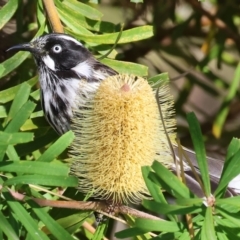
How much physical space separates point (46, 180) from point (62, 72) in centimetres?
108

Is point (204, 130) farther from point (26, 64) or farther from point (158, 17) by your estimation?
point (26, 64)

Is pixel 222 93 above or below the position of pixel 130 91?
above

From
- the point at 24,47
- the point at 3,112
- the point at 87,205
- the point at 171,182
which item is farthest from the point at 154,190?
the point at 24,47

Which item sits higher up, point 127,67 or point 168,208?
point 127,67

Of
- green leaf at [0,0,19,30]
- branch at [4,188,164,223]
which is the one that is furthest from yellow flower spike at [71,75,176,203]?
green leaf at [0,0,19,30]

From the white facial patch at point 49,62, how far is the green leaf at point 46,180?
39.3 inches

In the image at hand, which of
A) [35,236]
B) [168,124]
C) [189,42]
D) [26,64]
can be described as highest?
[189,42]

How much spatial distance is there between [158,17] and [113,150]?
1.43 m

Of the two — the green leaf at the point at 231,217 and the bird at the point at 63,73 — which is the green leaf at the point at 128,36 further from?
the green leaf at the point at 231,217

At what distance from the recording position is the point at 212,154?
2.86 meters

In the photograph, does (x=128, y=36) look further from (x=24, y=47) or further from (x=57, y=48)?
(x=57, y=48)

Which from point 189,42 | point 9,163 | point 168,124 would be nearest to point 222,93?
point 189,42

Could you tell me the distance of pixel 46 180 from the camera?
1499mm

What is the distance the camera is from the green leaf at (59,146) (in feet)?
5.00
